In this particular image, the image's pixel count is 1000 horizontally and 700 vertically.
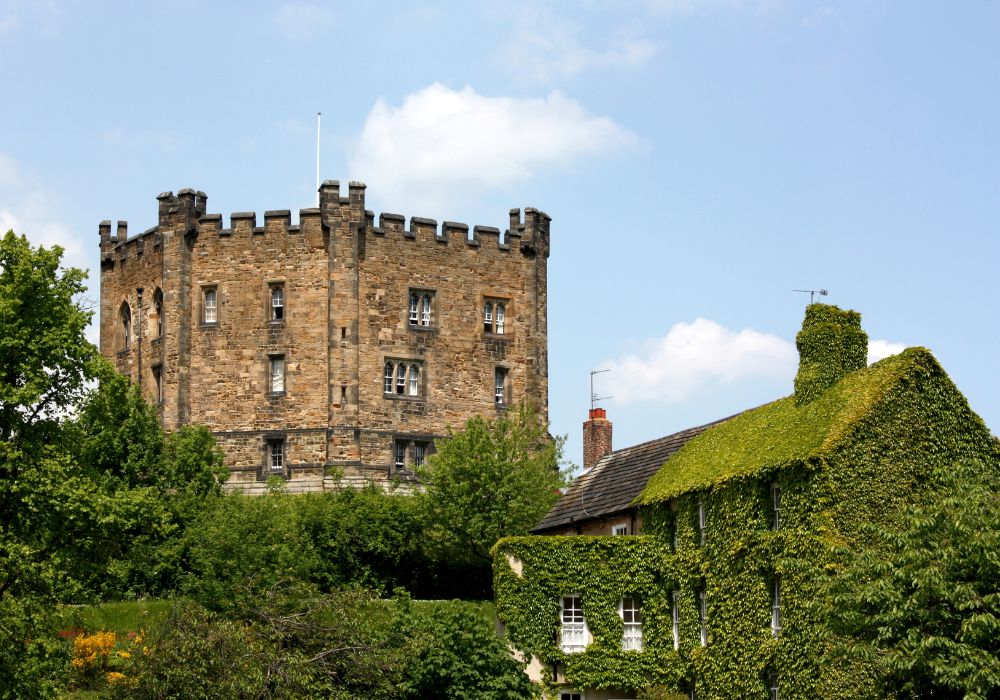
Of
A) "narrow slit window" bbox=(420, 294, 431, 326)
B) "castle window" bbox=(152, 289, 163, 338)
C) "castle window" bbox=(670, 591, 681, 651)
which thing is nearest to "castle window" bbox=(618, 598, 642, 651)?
"castle window" bbox=(670, 591, 681, 651)

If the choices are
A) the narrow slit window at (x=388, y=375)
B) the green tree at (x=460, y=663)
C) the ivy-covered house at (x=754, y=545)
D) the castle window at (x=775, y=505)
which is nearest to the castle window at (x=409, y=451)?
the narrow slit window at (x=388, y=375)

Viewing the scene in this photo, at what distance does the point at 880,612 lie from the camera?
3738cm

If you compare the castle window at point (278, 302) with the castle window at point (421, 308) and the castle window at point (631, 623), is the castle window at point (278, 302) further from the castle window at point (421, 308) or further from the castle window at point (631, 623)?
the castle window at point (631, 623)

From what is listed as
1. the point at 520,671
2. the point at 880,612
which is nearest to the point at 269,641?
the point at 520,671

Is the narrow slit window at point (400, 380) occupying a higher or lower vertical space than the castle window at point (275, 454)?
higher

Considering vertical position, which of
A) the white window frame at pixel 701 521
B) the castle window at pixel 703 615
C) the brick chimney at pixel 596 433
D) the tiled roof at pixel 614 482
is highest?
the brick chimney at pixel 596 433

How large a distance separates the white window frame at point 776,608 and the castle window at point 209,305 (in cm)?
4202

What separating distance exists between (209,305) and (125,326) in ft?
18.8

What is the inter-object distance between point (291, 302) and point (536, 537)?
1256 inches

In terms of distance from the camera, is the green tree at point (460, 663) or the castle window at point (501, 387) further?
the castle window at point (501, 387)

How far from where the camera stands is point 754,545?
44344mm

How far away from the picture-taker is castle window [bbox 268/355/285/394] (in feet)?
260

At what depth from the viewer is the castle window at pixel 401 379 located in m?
79.5

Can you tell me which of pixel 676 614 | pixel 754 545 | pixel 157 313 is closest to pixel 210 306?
pixel 157 313
